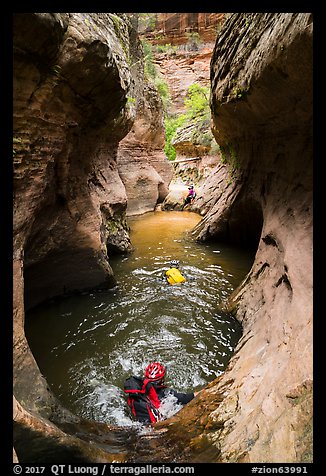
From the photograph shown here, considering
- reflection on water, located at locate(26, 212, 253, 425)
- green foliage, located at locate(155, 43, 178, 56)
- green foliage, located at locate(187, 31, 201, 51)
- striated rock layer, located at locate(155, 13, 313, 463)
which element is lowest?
reflection on water, located at locate(26, 212, 253, 425)

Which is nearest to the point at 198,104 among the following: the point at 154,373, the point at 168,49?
the point at 154,373

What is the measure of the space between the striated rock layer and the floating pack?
16.3 inches

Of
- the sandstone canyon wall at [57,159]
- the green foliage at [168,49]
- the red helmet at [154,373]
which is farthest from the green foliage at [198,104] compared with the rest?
the green foliage at [168,49]

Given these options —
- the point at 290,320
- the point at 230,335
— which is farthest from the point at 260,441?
the point at 230,335

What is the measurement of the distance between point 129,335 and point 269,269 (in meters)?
2.66

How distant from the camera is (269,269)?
463cm

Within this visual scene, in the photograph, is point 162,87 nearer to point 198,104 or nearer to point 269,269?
point 198,104

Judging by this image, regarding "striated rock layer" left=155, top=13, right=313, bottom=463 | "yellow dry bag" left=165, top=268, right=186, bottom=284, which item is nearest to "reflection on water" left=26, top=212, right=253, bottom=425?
"yellow dry bag" left=165, top=268, right=186, bottom=284

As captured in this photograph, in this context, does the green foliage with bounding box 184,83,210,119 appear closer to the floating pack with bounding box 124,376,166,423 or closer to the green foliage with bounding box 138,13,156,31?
the green foliage with bounding box 138,13,156,31

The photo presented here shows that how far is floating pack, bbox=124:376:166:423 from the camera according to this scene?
3.34 meters

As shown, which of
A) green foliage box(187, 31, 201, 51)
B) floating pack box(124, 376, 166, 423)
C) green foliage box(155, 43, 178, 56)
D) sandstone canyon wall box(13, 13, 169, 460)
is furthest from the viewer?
green foliage box(155, 43, 178, 56)

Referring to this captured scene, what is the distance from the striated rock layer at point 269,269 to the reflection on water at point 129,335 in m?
0.56
